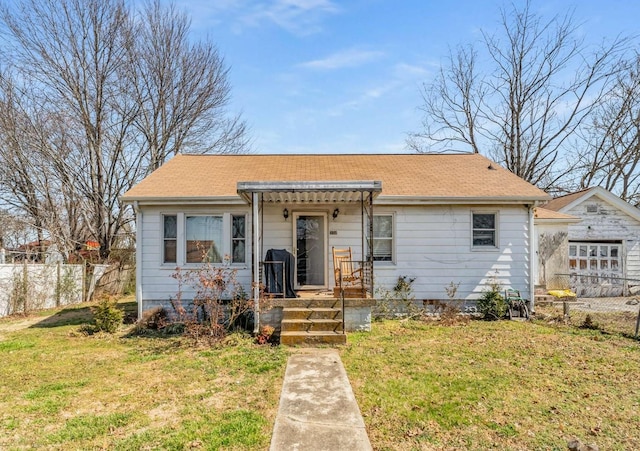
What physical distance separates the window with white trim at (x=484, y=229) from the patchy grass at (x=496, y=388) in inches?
97.1

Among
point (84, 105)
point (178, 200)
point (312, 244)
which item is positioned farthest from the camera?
point (84, 105)

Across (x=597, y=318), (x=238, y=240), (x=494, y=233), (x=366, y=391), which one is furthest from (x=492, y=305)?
(x=238, y=240)

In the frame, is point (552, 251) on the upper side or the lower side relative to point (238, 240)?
lower

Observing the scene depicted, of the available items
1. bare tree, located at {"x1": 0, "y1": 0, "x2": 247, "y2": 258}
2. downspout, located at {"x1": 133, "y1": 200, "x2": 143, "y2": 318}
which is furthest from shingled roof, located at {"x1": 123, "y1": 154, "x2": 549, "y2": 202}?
bare tree, located at {"x1": 0, "y1": 0, "x2": 247, "y2": 258}

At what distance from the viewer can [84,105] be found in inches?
600

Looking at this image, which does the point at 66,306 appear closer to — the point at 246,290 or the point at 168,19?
the point at 246,290

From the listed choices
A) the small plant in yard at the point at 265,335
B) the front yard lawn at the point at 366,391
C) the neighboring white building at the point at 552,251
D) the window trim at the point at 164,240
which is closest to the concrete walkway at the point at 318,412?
the front yard lawn at the point at 366,391

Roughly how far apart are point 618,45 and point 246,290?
2248 centimetres

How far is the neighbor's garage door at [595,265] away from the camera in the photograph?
43.0 ft

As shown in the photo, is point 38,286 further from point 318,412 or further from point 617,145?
point 617,145

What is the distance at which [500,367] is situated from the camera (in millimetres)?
5359

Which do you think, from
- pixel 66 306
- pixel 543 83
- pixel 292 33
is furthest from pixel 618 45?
pixel 66 306

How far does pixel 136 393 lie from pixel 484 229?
819 cm

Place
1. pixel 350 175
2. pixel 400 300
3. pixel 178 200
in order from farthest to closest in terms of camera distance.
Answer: pixel 350 175 → pixel 400 300 → pixel 178 200
